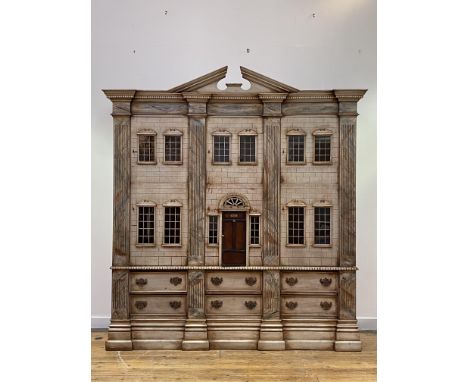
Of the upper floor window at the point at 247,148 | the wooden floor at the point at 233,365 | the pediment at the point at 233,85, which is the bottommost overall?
the wooden floor at the point at 233,365

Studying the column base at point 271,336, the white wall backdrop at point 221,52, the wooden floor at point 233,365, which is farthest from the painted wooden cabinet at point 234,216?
the white wall backdrop at point 221,52

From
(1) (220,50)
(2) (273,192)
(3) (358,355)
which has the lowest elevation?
(3) (358,355)

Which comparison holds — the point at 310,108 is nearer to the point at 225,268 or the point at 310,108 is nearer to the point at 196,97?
the point at 196,97

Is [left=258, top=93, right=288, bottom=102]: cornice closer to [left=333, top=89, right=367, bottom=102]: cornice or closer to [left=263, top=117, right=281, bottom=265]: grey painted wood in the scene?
[left=263, top=117, right=281, bottom=265]: grey painted wood

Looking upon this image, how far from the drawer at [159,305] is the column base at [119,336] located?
6.3 inches

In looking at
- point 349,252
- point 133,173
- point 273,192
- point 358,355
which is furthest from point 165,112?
point 358,355

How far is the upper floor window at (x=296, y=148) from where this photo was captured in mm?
4062

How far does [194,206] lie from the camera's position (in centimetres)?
403

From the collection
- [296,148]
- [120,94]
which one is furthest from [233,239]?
[120,94]

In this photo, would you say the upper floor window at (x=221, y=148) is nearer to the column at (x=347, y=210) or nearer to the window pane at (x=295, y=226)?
the window pane at (x=295, y=226)

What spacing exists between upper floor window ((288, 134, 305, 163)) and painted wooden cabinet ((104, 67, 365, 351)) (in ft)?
0.03

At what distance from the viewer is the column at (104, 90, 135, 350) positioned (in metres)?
4.02
